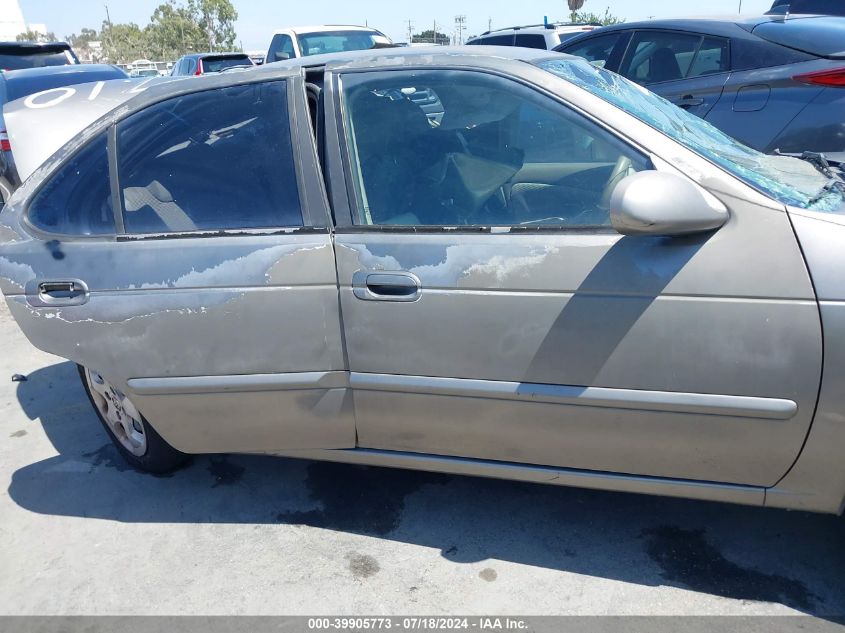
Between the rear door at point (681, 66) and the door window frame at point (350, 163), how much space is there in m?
3.09

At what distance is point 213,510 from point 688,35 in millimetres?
4670

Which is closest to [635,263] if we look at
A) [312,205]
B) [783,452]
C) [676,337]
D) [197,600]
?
[676,337]

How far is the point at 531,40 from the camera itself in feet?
32.1

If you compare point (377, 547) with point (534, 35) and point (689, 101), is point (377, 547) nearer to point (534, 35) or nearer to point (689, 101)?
point (689, 101)

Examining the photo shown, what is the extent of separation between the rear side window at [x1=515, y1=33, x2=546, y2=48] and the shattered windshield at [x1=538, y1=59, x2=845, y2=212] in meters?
7.50

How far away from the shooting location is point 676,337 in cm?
203

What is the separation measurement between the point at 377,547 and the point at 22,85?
694cm

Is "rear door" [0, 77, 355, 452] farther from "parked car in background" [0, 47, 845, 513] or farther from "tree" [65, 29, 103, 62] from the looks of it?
"tree" [65, 29, 103, 62]

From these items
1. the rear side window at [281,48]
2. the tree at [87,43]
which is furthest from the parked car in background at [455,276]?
the tree at [87,43]

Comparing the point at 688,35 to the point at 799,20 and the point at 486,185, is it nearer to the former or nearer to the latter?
the point at 799,20

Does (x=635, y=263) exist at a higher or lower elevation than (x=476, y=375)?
higher

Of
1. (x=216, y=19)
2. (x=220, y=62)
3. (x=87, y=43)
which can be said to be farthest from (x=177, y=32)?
(x=220, y=62)

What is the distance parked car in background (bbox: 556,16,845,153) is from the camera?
4.22 metres

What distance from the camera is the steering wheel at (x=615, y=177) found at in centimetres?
217
